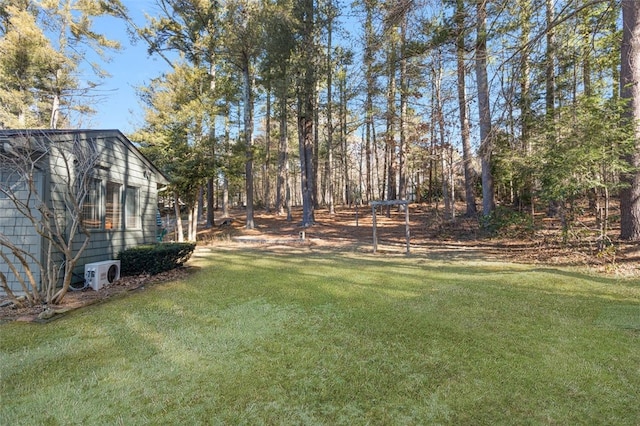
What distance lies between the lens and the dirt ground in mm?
5773

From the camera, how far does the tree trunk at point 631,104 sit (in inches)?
256

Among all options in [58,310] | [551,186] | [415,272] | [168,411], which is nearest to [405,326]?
[168,411]

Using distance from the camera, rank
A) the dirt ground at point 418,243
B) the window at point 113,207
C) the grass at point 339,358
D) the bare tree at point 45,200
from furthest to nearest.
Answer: the window at point 113,207 → the dirt ground at point 418,243 → the bare tree at point 45,200 → the grass at point 339,358

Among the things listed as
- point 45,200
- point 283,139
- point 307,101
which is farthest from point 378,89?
point 283,139

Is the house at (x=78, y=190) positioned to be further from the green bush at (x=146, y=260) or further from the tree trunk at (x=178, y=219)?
the tree trunk at (x=178, y=219)

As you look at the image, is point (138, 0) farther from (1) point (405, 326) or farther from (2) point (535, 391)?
(2) point (535, 391)

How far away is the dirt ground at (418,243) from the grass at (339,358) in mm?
776

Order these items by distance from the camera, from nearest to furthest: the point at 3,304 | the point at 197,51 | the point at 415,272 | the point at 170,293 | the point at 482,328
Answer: the point at 482,328, the point at 3,304, the point at 170,293, the point at 415,272, the point at 197,51

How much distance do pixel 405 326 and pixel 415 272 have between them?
313 cm

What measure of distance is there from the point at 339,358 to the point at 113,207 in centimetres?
683

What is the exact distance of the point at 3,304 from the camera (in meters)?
4.92

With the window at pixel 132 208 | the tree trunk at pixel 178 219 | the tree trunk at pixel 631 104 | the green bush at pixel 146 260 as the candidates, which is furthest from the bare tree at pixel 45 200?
the tree trunk at pixel 631 104

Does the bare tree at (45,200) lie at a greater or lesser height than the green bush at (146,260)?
greater

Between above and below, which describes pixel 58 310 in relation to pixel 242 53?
below
